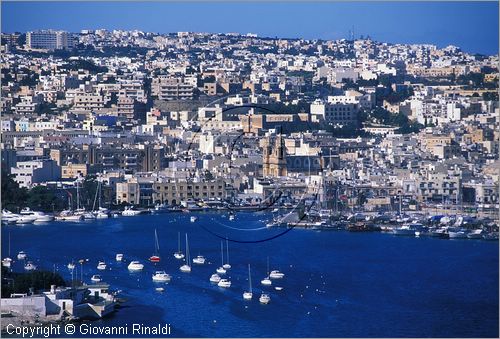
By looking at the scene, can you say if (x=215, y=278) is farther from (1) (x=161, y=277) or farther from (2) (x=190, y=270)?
(2) (x=190, y=270)

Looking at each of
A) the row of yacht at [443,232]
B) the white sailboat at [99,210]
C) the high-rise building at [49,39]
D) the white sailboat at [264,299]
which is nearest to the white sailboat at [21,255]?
the white sailboat at [264,299]

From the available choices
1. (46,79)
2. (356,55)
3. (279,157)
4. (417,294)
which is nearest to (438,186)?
(279,157)

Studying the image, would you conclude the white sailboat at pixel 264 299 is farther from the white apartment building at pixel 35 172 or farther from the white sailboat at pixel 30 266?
the white apartment building at pixel 35 172

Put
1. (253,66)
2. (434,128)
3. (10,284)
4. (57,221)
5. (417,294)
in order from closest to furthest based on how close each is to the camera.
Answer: (10,284) → (417,294) → (57,221) → (434,128) → (253,66)

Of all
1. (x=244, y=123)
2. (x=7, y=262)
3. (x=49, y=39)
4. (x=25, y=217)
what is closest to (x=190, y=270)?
(x=7, y=262)

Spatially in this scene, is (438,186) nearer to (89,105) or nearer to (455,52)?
(89,105)

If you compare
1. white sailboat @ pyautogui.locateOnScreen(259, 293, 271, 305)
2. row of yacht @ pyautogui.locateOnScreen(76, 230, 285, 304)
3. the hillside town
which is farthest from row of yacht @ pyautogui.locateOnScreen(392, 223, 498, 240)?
white sailboat @ pyautogui.locateOnScreen(259, 293, 271, 305)
